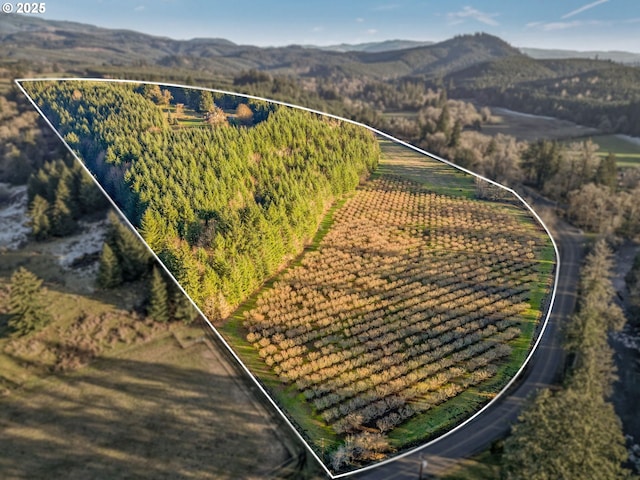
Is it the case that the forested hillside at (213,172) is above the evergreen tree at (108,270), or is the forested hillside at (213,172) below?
above

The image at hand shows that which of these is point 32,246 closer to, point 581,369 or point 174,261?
point 174,261

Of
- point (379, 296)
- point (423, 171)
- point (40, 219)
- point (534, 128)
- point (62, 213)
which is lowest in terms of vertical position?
point (40, 219)

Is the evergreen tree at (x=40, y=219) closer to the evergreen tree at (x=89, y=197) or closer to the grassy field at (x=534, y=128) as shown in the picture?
the evergreen tree at (x=89, y=197)

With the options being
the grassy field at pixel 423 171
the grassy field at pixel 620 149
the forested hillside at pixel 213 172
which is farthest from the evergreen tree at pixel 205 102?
the grassy field at pixel 620 149

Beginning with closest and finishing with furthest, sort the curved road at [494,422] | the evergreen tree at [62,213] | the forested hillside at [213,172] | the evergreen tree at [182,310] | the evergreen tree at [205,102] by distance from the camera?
the forested hillside at [213,172], the evergreen tree at [205,102], the curved road at [494,422], the evergreen tree at [182,310], the evergreen tree at [62,213]

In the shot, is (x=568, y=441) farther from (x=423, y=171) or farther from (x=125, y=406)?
(x=125, y=406)

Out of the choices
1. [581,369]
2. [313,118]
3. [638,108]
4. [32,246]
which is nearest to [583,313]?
[581,369]

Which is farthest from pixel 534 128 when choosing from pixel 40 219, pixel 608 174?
pixel 40 219
